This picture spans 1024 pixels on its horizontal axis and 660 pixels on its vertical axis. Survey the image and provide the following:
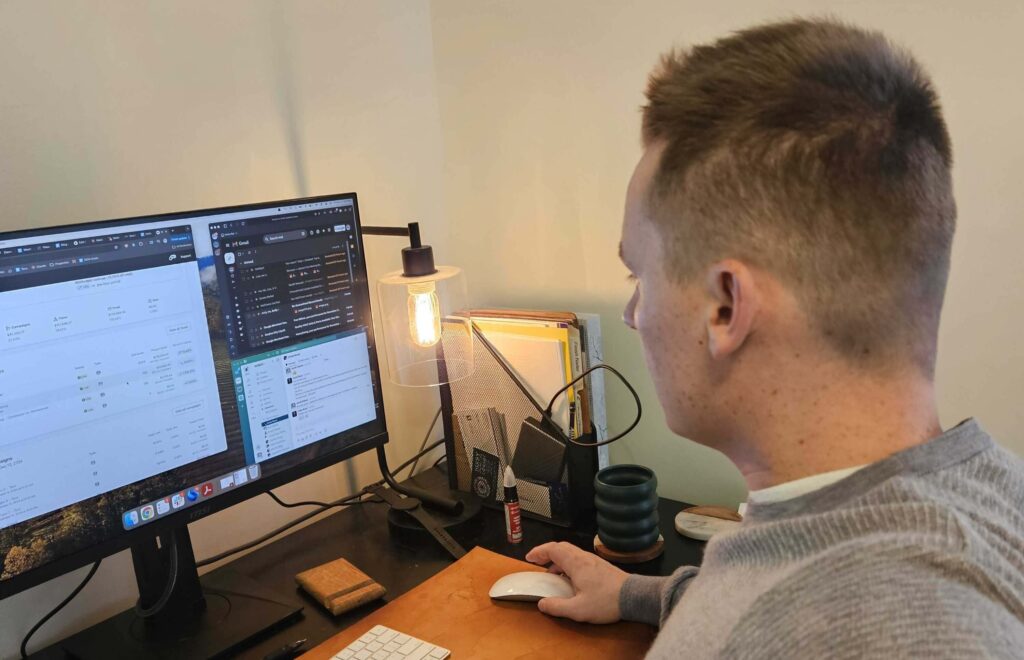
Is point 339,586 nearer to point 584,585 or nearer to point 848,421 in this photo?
point 584,585

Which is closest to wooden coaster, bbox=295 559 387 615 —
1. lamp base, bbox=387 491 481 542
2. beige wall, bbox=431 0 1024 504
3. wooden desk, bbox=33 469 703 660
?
wooden desk, bbox=33 469 703 660

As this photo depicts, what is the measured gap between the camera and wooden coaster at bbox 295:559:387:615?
113 centimetres

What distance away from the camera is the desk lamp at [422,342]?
1.35 metres

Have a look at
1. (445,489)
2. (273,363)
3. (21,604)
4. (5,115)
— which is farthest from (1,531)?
(445,489)

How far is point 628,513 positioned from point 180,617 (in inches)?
24.9

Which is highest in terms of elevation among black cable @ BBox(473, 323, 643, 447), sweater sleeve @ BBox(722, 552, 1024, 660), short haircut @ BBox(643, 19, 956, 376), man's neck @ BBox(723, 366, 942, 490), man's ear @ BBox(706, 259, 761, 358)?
short haircut @ BBox(643, 19, 956, 376)

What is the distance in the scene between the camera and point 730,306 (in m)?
0.71

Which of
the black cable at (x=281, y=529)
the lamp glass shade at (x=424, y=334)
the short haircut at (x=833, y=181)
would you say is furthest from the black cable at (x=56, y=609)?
the short haircut at (x=833, y=181)

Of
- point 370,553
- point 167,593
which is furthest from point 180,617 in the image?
point 370,553

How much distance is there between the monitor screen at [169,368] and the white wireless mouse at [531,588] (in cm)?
33

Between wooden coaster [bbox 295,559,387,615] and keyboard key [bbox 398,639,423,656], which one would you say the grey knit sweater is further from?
wooden coaster [bbox 295,559,387,615]

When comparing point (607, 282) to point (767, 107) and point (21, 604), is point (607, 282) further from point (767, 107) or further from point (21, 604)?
point (21, 604)

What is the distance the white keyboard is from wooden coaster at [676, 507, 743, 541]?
0.46 metres

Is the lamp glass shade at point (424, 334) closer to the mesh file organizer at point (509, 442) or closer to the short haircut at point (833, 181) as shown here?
the mesh file organizer at point (509, 442)
